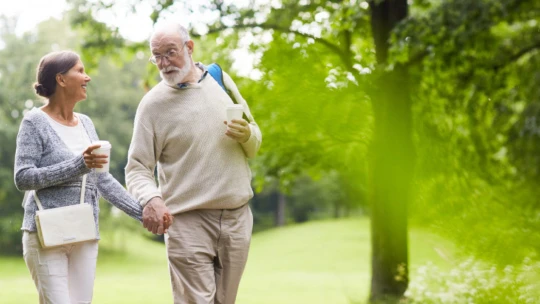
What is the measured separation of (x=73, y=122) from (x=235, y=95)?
32.6 inches

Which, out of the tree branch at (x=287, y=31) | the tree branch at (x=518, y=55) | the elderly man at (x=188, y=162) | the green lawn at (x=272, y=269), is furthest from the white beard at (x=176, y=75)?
the green lawn at (x=272, y=269)

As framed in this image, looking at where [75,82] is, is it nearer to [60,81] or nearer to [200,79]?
[60,81]

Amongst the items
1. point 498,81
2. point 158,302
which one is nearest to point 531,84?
point 498,81

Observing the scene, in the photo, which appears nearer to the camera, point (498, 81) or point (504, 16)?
point (504, 16)

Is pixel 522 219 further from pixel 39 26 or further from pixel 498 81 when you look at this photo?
pixel 39 26

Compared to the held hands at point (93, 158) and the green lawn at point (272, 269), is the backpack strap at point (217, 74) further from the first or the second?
the green lawn at point (272, 269)

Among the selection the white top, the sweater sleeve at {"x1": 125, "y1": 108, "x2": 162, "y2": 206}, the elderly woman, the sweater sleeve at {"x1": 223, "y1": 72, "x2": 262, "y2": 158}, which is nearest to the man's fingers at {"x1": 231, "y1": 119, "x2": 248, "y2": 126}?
the sweater sleeve at {"x1": 223, "y1": 72, "x2": 262, "y2": 158}

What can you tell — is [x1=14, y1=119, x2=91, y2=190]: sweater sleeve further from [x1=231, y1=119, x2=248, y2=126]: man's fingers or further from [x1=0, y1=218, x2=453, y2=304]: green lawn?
[x1=0, y1=218, x2=453, y2=304]: green lawn

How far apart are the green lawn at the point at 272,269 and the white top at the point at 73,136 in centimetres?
1457

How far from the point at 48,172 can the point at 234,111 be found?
0.91m

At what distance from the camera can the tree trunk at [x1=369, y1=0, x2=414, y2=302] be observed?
8516mm

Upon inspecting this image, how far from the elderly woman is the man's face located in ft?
1.45

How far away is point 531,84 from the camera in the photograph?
33.0 ft

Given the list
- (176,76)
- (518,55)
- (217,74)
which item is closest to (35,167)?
(176,76)
